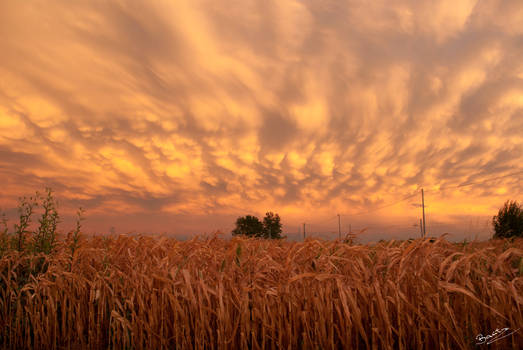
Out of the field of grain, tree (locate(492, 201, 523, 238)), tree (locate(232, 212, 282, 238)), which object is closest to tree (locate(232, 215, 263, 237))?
tree (locate(232, 212, 282, 238))

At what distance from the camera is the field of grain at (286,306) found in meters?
2.92

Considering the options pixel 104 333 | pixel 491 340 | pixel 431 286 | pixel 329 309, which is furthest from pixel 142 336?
pixel 491 340

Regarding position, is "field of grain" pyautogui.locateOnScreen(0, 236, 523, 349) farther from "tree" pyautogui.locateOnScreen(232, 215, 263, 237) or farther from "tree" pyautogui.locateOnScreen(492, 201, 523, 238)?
"tree" pyautogui.locateOnScreen(232, 215, 263, 237)

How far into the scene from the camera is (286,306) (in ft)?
10.2

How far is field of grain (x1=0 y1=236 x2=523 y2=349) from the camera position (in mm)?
2916

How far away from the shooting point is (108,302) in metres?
3.89

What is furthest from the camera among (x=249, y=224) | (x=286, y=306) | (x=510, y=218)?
(x=249, y=224)

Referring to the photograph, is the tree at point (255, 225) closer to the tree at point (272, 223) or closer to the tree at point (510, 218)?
the tree at point (272, 223)

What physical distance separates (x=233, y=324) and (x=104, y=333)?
1571mm

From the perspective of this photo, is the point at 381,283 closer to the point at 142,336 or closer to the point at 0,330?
the point at 142,336

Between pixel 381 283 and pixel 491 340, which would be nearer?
pixel 491 340

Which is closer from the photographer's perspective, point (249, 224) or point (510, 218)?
point (510, 218)

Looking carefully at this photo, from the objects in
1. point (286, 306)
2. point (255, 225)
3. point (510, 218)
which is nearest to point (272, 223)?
point (255, 225)

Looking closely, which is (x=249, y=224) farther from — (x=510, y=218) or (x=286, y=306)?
(x=286, y=306)
